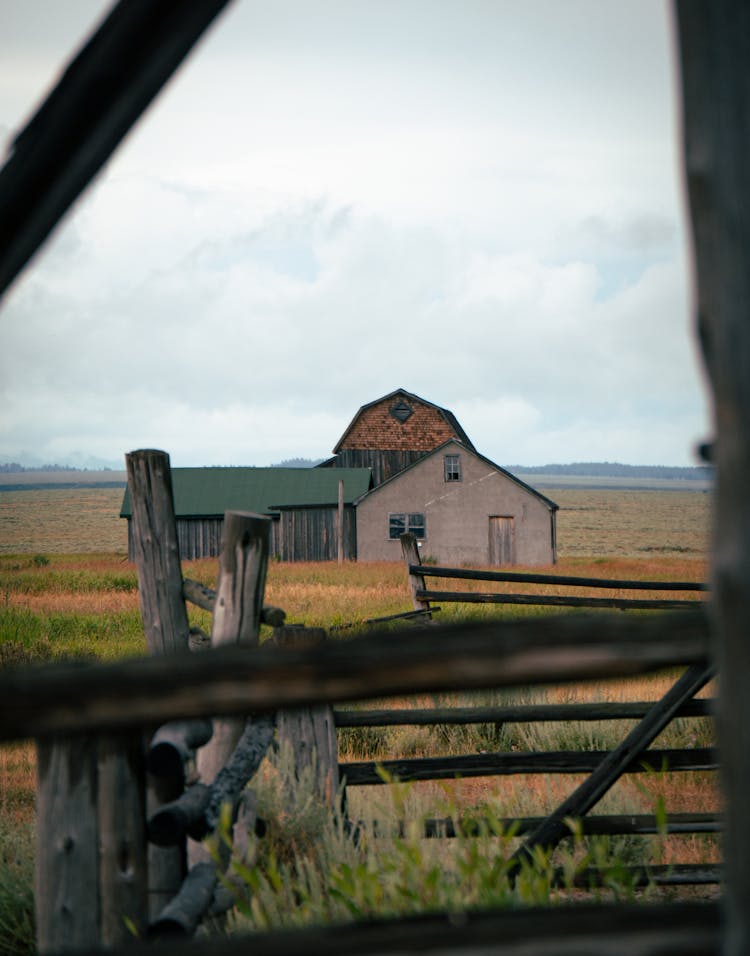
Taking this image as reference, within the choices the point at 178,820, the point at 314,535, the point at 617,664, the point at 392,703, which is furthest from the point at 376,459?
the point at 617,664

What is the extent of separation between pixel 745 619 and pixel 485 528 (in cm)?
3404

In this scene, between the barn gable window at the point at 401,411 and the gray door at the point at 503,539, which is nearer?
the gray door at the point at 503,539

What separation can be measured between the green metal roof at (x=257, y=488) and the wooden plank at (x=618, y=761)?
30.5m

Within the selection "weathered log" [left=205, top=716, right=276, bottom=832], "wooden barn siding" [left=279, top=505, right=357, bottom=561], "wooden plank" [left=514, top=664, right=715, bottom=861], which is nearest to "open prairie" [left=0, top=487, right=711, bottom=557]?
"wooden barn siding" [left=279, top=505, right=357, bottom=561]

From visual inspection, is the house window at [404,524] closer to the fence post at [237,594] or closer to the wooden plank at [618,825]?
the wooden plank at [618,825]

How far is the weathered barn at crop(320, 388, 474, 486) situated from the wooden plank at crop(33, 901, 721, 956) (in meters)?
41.2

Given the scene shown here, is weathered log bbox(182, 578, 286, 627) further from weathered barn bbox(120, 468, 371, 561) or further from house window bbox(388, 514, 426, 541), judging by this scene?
house window bbox(388, 514, 426, 541)

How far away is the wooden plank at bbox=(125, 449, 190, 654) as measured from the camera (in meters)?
4.46

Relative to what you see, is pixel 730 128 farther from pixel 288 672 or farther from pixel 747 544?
pixel 288 672

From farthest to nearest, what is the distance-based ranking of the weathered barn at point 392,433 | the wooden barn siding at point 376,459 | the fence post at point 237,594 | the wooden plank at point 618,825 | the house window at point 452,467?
the weathered barn at point 392,433, the wooden barn siding at point 376,459, the house window at point 452,467, the wooden plank at point 618,825, the fence post at point 237,594

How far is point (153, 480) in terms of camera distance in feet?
14.8

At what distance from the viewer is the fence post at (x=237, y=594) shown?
159 inches

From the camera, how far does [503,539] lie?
35.0 meters

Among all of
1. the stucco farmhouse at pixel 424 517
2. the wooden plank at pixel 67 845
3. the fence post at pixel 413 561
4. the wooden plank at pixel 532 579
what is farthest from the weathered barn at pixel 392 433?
the wooden plank at pixel 67 845
